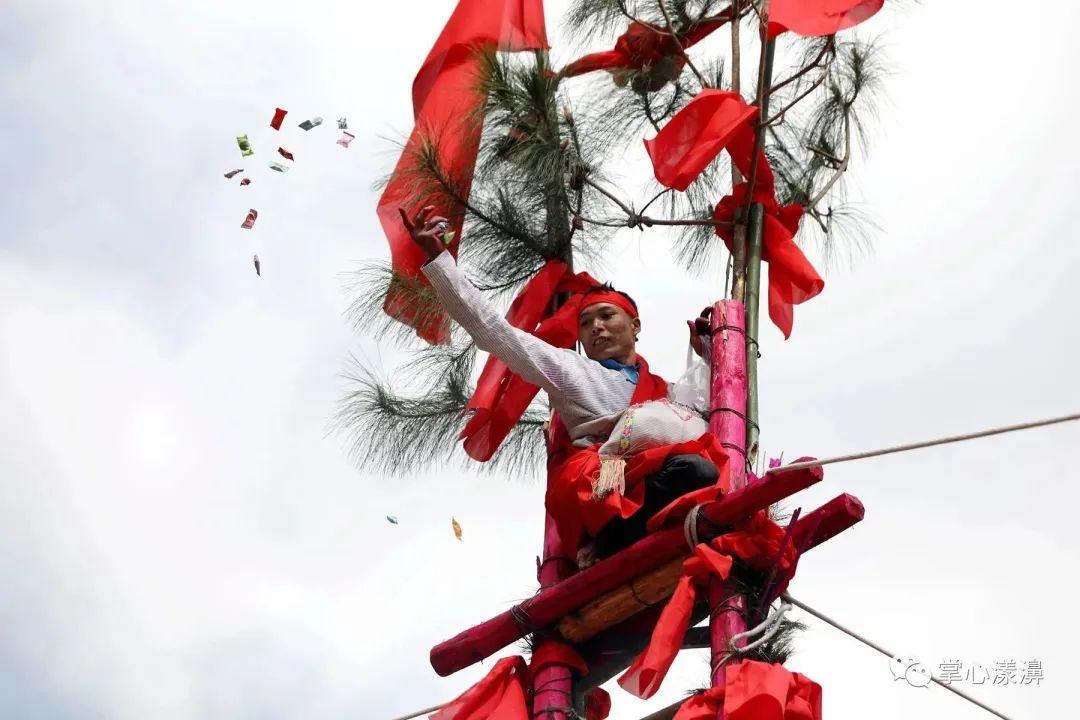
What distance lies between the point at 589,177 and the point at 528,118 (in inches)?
12.1

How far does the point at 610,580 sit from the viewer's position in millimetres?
4859

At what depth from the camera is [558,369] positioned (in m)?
5.28

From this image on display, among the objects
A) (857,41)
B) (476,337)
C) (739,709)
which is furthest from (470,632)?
(857,41)

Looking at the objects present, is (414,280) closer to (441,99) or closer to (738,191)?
(441,99)

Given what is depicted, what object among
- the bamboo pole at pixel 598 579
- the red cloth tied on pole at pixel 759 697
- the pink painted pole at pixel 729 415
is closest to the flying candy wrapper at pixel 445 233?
the pink painted pole at pixel 729 415

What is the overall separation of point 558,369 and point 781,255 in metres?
0.93

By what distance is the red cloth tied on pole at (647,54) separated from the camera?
20.7 feet

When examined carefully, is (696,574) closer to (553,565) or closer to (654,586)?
(654,586)

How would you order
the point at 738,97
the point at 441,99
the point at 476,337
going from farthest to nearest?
the point at 441,99, the point at 738,97, the point at 476,337

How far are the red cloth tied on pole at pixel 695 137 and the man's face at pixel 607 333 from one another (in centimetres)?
45

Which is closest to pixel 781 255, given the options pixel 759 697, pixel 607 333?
pixel 607 333

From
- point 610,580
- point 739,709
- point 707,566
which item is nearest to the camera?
point 739,709

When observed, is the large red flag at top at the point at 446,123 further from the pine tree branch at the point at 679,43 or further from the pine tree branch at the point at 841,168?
the pine tree branch at the point at 841,168

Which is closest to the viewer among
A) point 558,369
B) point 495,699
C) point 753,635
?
point 753,635
